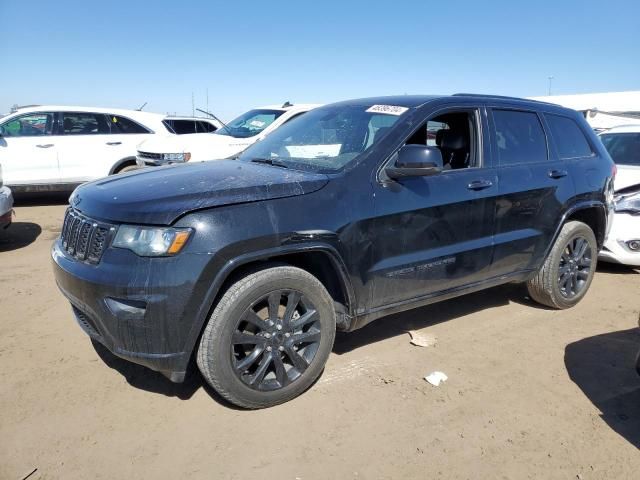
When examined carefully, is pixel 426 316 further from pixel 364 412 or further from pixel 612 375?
Answer: pixel 364 412

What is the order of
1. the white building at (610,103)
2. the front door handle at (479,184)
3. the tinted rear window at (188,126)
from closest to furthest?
1. the front door handle at (479,184)
2. the tinted rear window at (188,126)
3. the white building at (610,103)

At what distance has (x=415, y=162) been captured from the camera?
306cm

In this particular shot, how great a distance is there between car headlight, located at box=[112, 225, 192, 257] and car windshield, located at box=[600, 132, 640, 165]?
6390mm

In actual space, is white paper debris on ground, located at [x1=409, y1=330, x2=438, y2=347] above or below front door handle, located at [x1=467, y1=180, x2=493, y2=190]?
below

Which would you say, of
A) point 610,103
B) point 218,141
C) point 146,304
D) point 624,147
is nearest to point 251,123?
point 218,141

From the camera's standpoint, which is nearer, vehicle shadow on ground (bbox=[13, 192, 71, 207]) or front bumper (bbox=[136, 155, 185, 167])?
front bumper (bbox=[136, 155, 185, 167])

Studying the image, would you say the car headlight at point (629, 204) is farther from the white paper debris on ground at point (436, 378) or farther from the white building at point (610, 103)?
the white building at point (610, 103)

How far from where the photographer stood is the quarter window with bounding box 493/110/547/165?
386 centimetres

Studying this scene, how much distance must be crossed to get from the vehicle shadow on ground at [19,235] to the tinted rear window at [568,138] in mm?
6242

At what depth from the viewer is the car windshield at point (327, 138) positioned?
3.31 meters

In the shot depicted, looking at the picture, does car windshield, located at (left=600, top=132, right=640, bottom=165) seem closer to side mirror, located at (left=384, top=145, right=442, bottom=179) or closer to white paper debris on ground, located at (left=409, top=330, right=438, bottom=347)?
white paper debris on ground, located at (left=409, top=330, right=438, bottom=347)

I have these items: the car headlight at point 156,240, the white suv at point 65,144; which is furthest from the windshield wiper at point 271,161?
the white suv at point 65,144

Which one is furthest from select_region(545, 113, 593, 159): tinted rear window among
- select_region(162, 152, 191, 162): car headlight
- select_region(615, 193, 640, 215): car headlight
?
select_region(162, 152, 191, 162): car headlight

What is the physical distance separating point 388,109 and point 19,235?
19.1 feet
